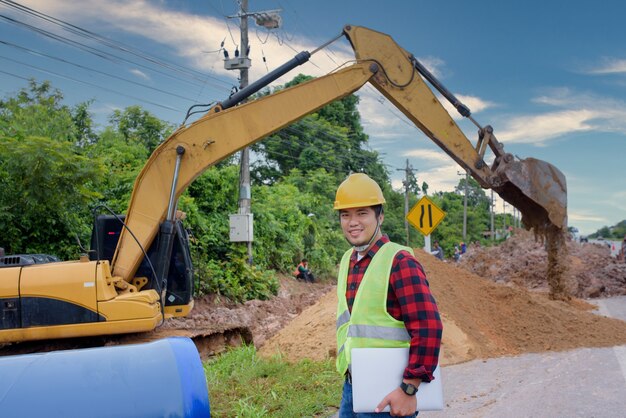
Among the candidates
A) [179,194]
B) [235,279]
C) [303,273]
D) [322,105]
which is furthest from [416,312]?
[303,273]

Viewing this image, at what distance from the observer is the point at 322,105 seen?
31.7 ft

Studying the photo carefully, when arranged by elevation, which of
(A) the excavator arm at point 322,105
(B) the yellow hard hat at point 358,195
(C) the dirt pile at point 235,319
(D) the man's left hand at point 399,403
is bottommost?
(C) the dirt pile at point 235,319

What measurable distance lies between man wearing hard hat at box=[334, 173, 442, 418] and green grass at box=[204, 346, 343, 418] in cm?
322

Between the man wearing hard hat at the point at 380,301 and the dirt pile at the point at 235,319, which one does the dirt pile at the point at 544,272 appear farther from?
the man wearing hard hat at the point at 380,301

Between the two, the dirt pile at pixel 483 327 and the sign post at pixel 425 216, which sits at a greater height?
the sign post at pixel 425 216

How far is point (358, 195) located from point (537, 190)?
27.9ft

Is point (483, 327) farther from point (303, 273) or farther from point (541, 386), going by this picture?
point (303, 273)

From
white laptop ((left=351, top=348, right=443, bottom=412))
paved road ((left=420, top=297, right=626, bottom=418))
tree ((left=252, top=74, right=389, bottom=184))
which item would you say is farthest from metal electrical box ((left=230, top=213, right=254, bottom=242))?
tree ((left=252, top=74, right=389, bottom=184))

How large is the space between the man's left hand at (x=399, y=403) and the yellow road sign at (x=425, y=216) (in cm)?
1158

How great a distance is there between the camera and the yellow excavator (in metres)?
8.49

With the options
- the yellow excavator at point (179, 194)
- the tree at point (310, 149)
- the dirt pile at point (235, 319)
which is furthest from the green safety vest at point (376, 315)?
the tree at point (310, 149)

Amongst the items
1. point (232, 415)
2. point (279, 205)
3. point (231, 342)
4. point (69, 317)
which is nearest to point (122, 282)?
point (69, 317)

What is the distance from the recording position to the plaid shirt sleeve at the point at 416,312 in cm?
283

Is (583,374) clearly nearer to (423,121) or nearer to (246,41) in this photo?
(423,121)
